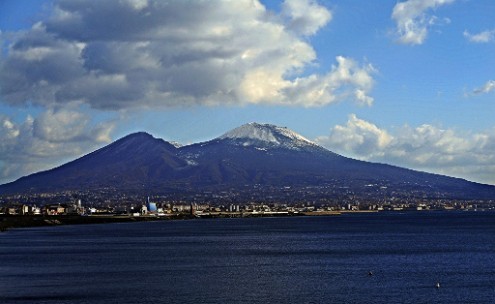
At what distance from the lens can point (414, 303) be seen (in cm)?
4162

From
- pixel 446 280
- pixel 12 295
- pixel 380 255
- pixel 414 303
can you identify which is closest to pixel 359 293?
pixel 414 303

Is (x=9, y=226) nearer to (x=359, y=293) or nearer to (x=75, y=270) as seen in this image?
(x=75, y=270)

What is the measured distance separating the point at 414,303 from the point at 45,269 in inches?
1127

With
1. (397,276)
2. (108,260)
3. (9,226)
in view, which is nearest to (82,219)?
(9,226)

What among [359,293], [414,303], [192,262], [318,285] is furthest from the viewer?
[192,262]

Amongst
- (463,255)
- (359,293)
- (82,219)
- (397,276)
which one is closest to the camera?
(359,293)

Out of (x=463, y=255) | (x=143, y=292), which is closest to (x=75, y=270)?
(x=143, y=292)

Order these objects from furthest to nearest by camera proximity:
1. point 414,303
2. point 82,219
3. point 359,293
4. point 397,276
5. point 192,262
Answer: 1. point 82,219
2. point 192,262
3. point 397,276
4. point 359,293
5. point 414,303

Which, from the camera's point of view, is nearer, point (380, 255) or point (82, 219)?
point (380, 255)

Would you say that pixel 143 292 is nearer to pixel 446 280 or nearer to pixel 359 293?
pixel 359 293

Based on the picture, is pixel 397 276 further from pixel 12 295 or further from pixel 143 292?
pixel 12 295

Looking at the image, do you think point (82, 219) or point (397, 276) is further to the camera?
point (82, 219)

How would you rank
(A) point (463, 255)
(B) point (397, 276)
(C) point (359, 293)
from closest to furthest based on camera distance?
(C) point (359, 293) < (B) point (397, 276) < (A) point (463, 255)

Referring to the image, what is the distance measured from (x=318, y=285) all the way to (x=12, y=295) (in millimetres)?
17108
